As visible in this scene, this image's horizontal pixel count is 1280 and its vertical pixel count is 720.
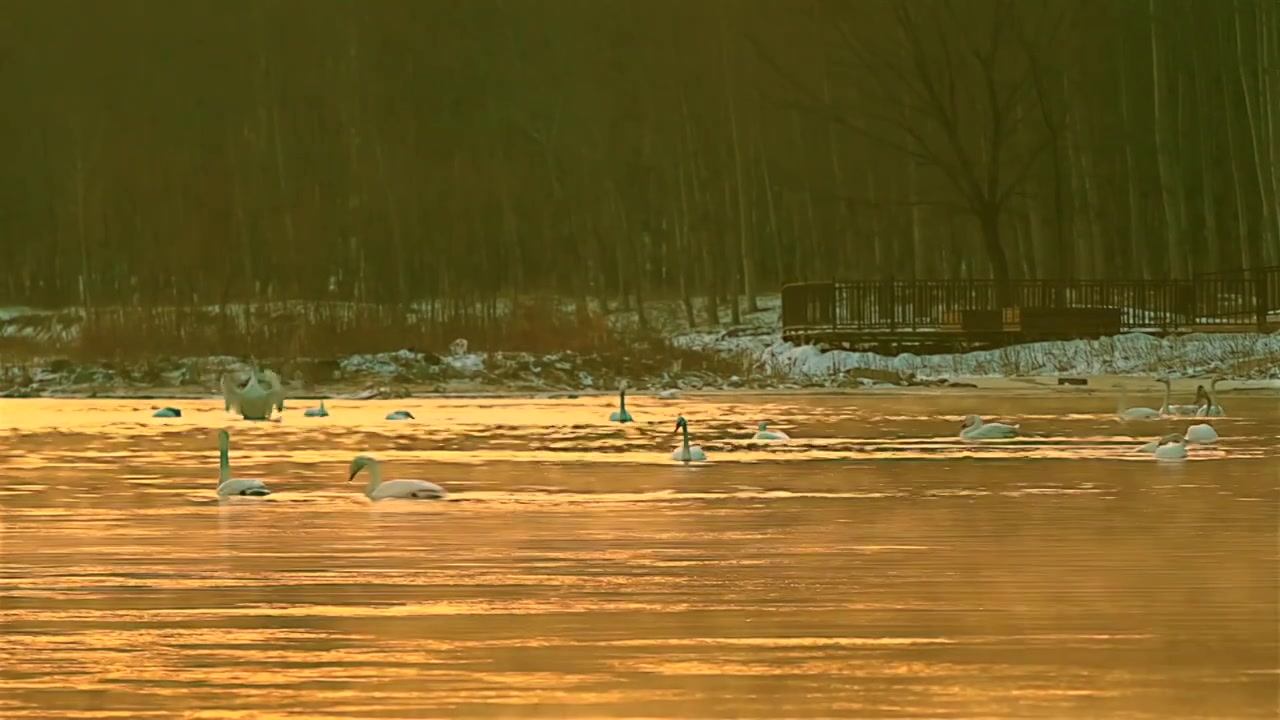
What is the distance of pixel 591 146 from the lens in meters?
78.1

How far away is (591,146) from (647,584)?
64.1 m

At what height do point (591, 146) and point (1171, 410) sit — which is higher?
point (591, 146)

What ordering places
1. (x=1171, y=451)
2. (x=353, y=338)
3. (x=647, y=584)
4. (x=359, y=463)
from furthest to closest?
(x=353, y=338) < (x=1171, y=451) < (x=359, y=463) < (x=647, y=584)

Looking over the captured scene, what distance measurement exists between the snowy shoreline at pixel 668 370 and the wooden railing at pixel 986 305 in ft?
7.18

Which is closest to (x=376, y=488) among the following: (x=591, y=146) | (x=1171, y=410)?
(x=1171, y=410)

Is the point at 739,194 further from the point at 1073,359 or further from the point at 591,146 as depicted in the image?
the point at 1073,359

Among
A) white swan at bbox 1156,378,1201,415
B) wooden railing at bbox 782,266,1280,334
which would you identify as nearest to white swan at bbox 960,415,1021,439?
white swan at bbox 1156,378,1201,415

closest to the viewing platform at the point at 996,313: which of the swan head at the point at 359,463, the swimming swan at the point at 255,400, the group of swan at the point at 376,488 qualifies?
the swimming swan at the point at 255,400

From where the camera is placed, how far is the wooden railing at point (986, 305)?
1986 inches

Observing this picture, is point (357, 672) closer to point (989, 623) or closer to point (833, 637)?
point (833, 637)

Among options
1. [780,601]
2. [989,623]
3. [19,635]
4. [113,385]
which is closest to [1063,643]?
[989,623]

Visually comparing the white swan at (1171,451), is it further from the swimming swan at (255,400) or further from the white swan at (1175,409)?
the swimming swan at (255,400)

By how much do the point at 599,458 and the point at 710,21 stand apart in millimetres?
50326

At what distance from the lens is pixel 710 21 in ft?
244
